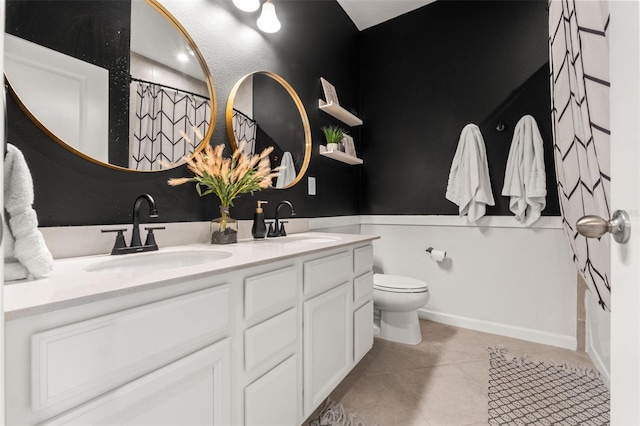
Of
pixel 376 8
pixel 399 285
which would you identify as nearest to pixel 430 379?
pixel 399 285

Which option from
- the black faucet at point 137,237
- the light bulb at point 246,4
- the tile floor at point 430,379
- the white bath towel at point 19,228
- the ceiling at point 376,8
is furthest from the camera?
the ceiling at point 376,8

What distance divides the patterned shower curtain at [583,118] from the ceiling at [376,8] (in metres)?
1.82

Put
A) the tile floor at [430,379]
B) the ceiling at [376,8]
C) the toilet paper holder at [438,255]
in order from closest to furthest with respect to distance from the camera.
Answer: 1. the tile floor at [430,379]
2. the toilet paper holder at [438,255]
3. the ceiling at [376,8]

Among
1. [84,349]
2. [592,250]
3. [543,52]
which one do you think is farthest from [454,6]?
[84,349]

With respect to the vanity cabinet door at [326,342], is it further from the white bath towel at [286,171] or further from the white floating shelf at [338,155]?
the white floating shelf at [338,155]

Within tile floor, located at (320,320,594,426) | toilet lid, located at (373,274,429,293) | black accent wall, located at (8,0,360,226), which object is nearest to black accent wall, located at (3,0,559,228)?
black accent wall, located at (8,0,360,226)

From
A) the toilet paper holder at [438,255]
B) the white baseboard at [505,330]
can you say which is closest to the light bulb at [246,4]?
the toilet paper holder at [438,255]

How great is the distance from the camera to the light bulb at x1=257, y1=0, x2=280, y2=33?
5.42 ft

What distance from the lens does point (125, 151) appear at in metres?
1.14

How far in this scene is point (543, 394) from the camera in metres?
1.59

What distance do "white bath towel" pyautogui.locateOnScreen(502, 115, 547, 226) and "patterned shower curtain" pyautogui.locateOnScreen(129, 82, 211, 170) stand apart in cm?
213

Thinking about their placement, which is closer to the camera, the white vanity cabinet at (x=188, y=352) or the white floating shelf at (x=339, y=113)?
the white vanity cabinet at (x=188, y=352)

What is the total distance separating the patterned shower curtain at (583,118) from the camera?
2.37ft

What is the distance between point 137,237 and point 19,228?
0.44m
